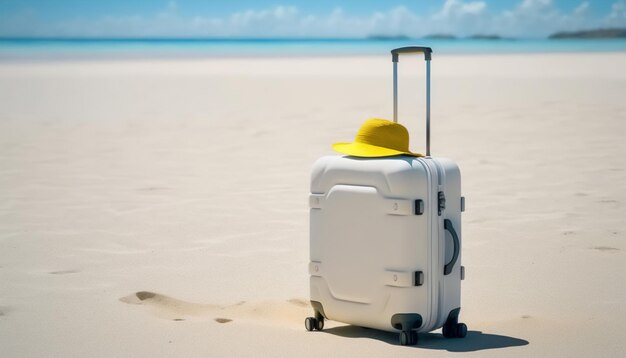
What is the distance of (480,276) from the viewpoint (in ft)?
15.7

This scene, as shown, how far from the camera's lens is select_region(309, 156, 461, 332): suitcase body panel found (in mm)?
3494

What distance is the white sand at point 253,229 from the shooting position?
380 cm

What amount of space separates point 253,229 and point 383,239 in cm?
244

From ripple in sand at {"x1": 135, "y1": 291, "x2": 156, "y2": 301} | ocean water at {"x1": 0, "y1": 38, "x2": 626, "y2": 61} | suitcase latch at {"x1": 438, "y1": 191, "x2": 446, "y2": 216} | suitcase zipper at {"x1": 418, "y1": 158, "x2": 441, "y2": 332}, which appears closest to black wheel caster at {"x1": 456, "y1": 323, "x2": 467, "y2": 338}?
suitcase zipper at {"x1": 418, "y1": 158, "x2": 441, "y2": 332}

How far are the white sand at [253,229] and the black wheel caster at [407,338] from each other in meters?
0.04

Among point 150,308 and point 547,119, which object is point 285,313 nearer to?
point 150,308

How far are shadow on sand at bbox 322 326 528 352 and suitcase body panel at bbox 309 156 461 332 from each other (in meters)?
0.07

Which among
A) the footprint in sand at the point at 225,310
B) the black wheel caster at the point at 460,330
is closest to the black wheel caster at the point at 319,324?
the footprint in sand at the point at 225,310

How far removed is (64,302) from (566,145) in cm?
610

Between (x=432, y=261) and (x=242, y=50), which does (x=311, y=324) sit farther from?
(x=242, y=50)

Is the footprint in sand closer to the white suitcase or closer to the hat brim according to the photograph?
the white suitcase

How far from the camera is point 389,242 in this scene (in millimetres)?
3537

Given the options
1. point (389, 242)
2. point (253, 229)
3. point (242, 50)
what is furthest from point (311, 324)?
point (242, 50)

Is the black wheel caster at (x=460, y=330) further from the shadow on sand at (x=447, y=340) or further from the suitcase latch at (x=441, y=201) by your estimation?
the suitcase latch at (x=441, y=201)
